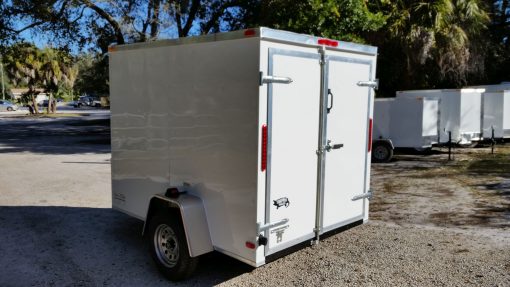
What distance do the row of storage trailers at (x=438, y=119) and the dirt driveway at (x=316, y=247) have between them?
3429mm

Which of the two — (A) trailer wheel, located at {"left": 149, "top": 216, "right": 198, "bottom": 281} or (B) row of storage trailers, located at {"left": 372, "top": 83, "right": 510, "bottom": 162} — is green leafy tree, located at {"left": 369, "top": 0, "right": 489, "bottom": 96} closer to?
(B) row of storage trailers, located at {"left": 372, "top": 83, "right": 510, "bottom": 162}

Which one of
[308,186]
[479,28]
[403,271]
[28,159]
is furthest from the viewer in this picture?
[479,28]

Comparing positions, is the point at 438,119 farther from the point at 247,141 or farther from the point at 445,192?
the point at 247,141

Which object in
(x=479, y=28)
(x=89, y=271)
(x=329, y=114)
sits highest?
(x=479, y=28)

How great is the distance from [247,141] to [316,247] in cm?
232

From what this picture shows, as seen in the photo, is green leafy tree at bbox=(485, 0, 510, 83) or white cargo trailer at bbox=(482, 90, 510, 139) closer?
white cargo trailer at bbox=(482, 90, 510, 139)

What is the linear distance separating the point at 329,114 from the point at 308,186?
0.80m

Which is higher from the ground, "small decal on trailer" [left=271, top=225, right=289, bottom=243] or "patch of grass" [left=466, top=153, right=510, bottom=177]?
"small decal on trailer" [left=271, top=225, right=289, bottom=243]

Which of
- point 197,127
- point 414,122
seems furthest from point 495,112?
point 197,127

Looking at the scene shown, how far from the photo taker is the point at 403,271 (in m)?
5.16

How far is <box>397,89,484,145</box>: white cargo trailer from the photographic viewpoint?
50.5ft

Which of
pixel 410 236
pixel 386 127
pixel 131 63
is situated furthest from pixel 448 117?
pixel 131 63

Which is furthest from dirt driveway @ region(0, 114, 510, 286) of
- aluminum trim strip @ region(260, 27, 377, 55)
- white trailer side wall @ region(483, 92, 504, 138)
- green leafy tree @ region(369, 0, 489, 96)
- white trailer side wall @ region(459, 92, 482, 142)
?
green leafy tree @ region(369, 0, 489, 96)

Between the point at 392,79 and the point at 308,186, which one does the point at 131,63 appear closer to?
the point at 308,186
